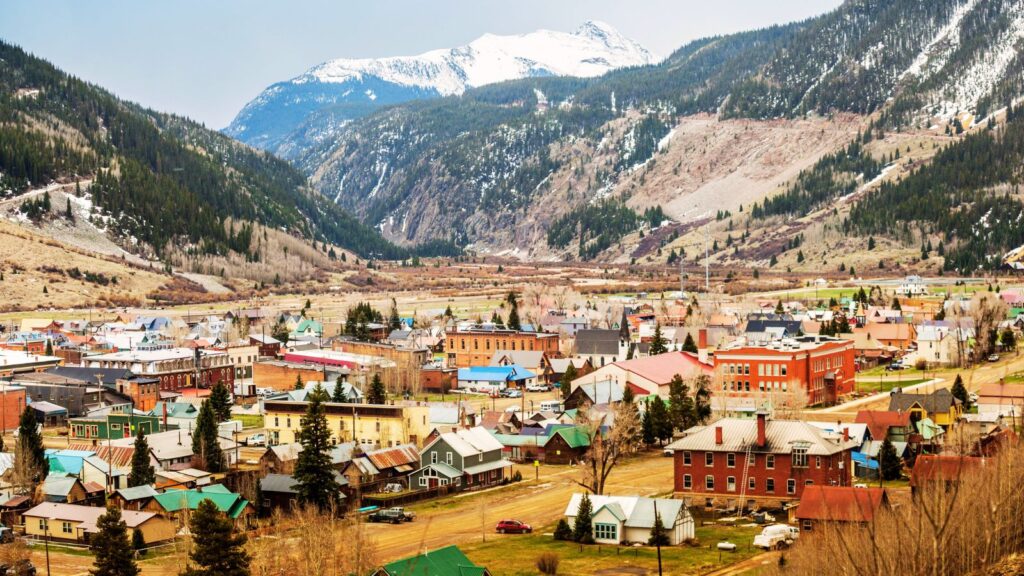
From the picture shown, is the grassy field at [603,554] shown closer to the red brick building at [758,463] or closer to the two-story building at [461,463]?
the red brick building at [758,463]

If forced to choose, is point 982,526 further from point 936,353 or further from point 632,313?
point 632,313

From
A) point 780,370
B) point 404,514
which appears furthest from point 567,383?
point 404,514

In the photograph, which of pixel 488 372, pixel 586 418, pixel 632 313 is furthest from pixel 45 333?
pixel 586 418

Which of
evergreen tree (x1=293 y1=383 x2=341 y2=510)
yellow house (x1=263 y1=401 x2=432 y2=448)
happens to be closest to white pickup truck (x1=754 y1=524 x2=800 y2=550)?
evergreen tree (x1=293 y1=383 x2=341 y2=510)

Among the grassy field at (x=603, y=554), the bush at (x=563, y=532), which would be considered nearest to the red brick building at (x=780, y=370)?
the grassy field at (x=603, y=554)

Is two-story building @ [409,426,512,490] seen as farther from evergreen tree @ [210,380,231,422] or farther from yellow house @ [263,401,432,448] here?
evergreen tree @ [210,380,231,422]
